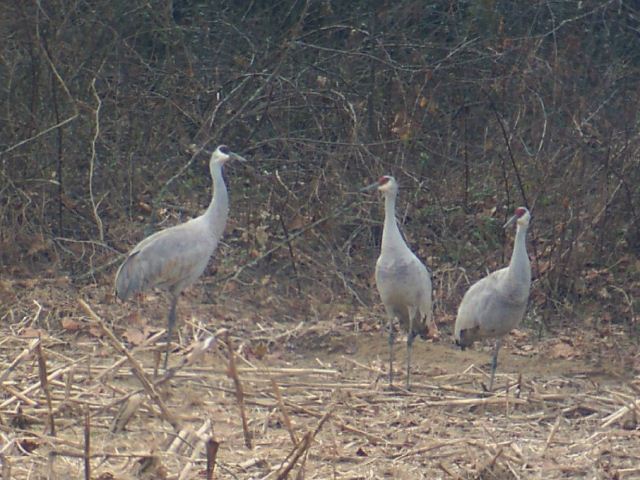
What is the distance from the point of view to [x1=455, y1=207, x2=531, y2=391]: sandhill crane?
23.6 ft

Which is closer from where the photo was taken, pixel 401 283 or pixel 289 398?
pixel 289 398

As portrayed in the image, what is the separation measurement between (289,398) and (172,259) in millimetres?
1425

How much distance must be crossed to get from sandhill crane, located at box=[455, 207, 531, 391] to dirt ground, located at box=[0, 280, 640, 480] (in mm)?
278

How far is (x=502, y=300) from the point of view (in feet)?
23.6

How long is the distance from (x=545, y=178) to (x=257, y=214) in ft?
7.19

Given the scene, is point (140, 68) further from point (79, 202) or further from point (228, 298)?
point (228, 298)

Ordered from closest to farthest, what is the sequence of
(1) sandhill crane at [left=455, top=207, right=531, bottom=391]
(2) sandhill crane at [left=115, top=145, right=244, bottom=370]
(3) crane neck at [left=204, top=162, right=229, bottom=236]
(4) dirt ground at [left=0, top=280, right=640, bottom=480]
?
1. (4) dirt ground at [left=0, top=280, right=640, bottom=480]
2. (1) sandhill crane at [left=455, top=207, right=531, bottom=391]
3. (2) sandhill crane at [left=115, top=145, right=244, bottom=370]
4. (3) crane neck at [left=204, top=162, right=229, bottom=236]

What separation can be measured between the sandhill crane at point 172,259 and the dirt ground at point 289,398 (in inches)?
13.4

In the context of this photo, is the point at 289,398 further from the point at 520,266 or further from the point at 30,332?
the point at 30,332

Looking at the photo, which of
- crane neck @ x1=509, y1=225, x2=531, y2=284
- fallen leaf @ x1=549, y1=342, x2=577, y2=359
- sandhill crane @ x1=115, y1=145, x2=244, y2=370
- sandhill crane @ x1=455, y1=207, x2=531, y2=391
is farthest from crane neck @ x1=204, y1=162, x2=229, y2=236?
fallen leaf @ x1=549, y1=342, x2=577, y2=359

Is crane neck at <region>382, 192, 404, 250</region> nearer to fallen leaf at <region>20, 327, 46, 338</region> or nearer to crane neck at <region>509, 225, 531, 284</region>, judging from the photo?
crane neck at <region>509, 225, 531, 284</region>

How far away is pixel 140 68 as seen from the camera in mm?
10672

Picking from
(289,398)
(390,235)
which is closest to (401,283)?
(390,235)

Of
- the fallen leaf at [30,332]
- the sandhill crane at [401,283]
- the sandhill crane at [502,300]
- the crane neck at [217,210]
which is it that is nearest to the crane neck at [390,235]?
the sandhill crane at [401,283]
